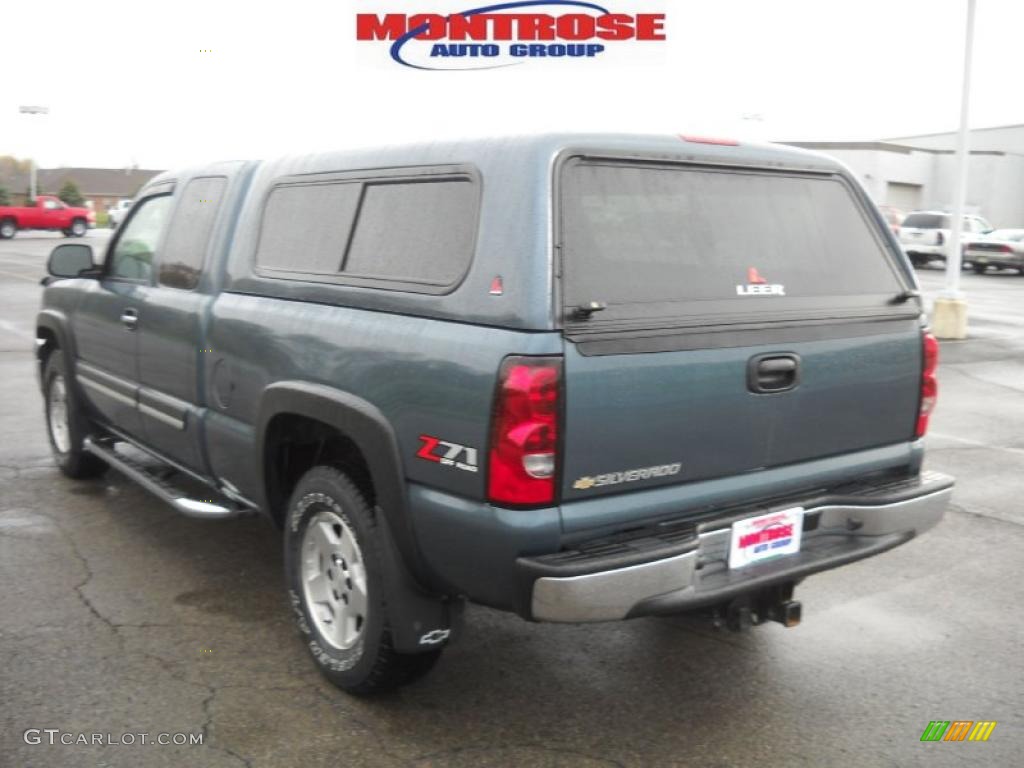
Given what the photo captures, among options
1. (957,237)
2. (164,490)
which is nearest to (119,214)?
(164,490)

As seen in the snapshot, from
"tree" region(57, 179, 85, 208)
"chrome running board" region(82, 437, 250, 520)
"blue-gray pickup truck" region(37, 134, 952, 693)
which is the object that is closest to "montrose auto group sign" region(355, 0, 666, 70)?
"chrome running board" region(82, 437, 250, 520)

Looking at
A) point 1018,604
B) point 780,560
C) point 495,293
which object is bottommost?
point 1018,604

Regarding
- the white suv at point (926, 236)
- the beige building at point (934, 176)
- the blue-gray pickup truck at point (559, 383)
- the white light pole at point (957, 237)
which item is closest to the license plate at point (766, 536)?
the blue-gray pickup truck at point (559, 383)

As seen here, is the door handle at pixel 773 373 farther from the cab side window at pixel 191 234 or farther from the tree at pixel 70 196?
the tree at pixel 70 196

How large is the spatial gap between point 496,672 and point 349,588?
660 mm

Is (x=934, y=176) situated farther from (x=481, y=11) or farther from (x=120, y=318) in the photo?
(x=120, y=318)

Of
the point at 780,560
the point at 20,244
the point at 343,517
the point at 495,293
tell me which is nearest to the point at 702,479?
the point at 780,560

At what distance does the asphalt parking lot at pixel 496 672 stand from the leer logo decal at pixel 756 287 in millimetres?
1415

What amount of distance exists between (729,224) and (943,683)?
186 centimetres

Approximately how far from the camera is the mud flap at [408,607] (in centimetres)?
314

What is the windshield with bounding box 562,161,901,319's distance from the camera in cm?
304

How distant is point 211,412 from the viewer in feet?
13.9

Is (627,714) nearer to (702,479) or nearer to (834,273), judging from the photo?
(702,479)

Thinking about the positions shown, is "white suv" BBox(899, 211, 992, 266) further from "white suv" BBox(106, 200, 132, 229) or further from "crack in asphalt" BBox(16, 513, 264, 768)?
"crack in asphalt" BBox(16, 513, 264, 768)
